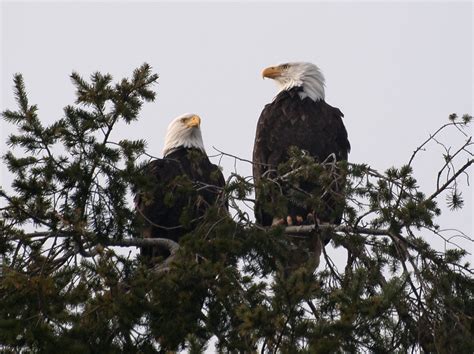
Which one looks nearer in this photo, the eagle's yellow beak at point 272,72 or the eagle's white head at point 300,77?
the eagle's white head at point 300,77

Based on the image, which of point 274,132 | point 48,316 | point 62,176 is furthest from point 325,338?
point 274,132

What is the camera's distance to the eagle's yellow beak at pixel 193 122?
1010cm

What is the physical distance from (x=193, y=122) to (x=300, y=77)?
1.08 m

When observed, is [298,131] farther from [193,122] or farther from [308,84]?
[193,122]

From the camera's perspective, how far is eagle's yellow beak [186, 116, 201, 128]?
10102 millimetres

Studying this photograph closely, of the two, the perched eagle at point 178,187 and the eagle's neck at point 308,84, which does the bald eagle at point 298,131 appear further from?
the perched eagle at point 178,187

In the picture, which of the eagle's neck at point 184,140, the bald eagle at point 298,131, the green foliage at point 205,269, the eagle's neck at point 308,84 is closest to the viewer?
the green foliage at point 205,269

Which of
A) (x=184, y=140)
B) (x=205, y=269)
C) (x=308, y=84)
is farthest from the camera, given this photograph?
(x=184, y=140)

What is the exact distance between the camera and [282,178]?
6320 mm

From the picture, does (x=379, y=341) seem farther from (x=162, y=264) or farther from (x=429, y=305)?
(x=162, y=264)

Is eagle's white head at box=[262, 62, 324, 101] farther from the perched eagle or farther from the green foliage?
the green foliage

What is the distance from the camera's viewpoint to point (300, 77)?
9.87m

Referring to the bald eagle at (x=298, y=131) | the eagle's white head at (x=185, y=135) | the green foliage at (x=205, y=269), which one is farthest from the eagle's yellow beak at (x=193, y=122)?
the green foliage at (x=205, y=269)

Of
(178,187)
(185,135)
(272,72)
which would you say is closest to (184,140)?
(185,135)
